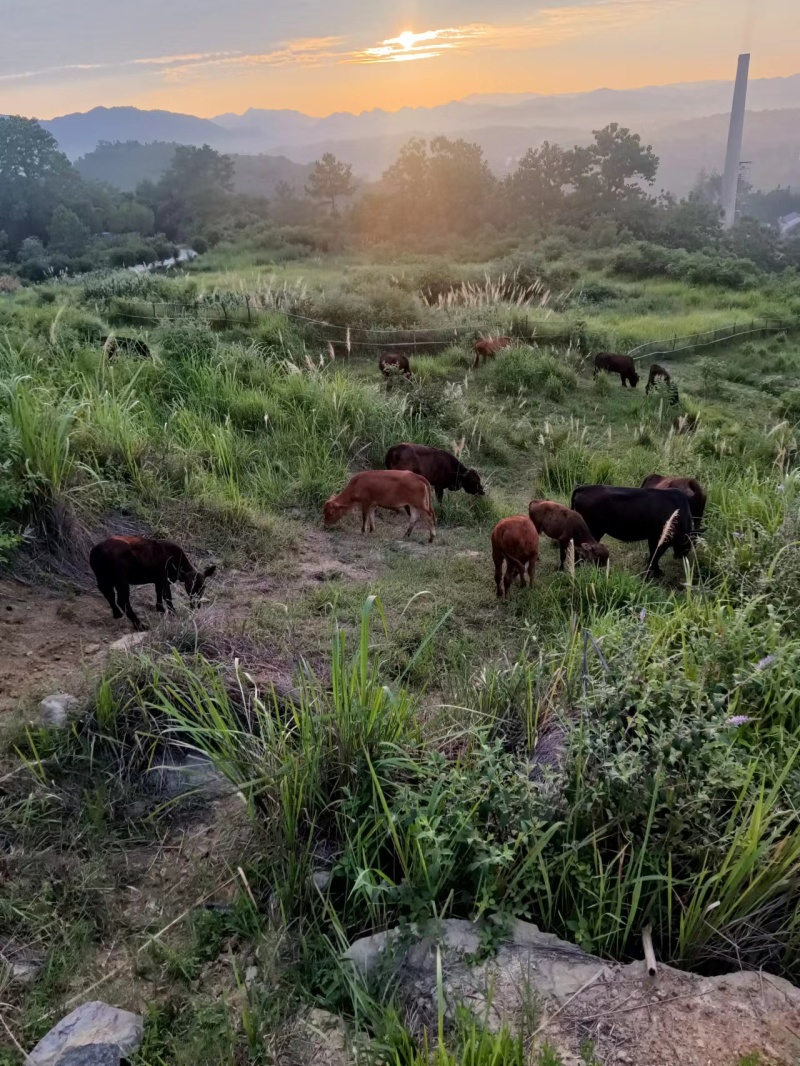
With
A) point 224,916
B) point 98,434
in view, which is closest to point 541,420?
point 98,434

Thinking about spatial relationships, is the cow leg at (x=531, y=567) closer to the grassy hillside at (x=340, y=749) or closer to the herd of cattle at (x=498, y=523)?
the herd of cattle at (x=498, y=523)

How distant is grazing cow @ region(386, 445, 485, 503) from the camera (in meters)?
7.05

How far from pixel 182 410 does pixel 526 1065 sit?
20.4 ft

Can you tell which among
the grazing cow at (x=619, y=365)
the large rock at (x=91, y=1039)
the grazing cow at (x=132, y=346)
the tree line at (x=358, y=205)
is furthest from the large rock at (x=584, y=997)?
the tree line at (x=358, y=205)

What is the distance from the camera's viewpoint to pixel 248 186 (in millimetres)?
27875

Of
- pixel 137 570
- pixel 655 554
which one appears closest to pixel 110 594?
pixel 137 570

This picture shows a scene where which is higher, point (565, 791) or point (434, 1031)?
point (565, 791)

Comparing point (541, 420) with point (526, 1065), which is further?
point (541, 420)

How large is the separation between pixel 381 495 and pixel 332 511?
0.44 meters

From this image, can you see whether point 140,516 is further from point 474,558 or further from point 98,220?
point 98,220

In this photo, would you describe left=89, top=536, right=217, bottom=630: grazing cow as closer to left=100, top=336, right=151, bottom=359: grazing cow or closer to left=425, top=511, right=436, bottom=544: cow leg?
left=425, top=511, right=436, bottom=544: cow leg

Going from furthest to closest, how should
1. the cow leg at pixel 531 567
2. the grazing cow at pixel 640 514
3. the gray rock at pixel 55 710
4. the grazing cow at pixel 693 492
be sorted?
the grazing cow at pixel 693 492, the grazing cow at pixel 640 514, the cow leg at pixel 531 567, the gray rock at pixel 55 710

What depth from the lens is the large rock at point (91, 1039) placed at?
216 centimetres

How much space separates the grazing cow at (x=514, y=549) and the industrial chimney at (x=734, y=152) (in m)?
32.2
